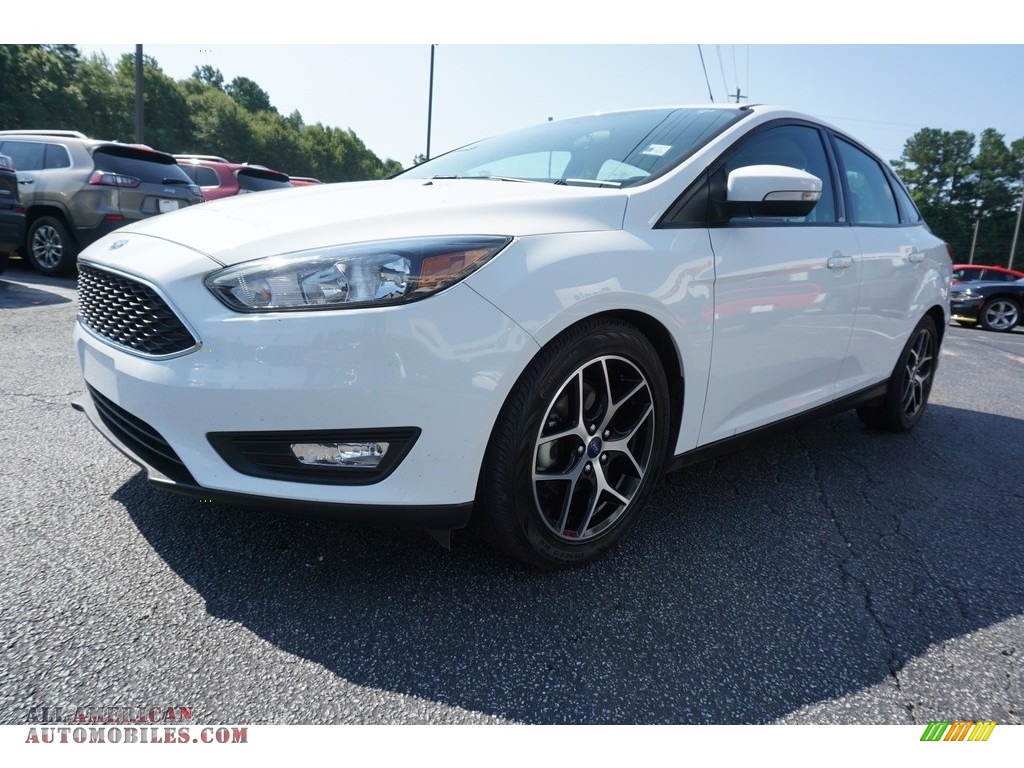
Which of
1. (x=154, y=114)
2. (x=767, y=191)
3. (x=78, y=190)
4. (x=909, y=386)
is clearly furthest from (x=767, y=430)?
(x=154, y=114)

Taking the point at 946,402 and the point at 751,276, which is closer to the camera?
the point at 751,276

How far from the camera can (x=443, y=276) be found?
1671 millimetres

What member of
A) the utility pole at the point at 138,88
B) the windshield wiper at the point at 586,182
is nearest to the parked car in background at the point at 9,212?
the windshield wiper at the point at 586,182

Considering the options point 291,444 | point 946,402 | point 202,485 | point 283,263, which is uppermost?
point 283,263

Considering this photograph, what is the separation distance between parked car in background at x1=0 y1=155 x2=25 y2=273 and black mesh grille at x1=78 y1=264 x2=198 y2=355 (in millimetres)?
5382

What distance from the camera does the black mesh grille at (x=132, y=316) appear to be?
1.74 metres

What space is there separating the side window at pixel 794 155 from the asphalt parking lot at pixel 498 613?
4.19 feet

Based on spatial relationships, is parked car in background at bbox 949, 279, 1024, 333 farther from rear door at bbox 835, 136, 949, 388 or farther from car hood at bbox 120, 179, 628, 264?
car hood at bbox 120, 179, 628, 264

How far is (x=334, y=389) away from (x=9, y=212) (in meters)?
6.55

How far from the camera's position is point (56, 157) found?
746 cm

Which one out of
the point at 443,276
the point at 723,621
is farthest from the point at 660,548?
the point at 443,276

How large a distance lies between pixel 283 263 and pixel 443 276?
0.41 metres

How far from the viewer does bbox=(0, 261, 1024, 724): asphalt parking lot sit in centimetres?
154

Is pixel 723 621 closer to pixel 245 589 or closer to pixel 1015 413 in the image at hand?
pixel 245 589
